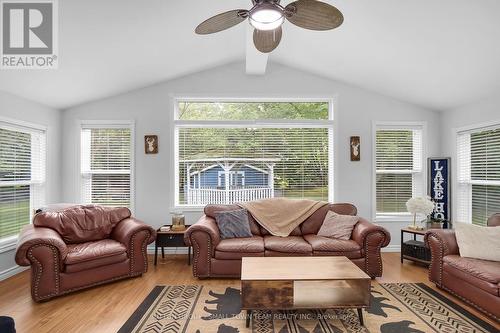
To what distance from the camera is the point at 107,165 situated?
4898 millimetres

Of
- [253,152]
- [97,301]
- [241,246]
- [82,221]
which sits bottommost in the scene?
[97,301]

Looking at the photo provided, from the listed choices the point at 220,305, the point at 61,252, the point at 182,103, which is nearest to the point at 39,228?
the point at 61,252

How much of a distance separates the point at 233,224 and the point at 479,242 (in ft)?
9.23

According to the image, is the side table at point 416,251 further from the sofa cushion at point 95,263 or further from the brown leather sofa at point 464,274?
the sofa cushion at point 95,263

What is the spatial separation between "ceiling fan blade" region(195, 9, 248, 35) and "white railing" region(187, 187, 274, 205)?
3065 millimetres

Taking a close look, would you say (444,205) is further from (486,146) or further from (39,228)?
(39,228)

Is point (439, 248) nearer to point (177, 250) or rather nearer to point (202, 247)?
point (202, 247)

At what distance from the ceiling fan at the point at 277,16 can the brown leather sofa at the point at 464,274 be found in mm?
2633

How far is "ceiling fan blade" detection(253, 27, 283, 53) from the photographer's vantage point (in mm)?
2369

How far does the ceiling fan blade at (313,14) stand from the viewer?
2.00 meters

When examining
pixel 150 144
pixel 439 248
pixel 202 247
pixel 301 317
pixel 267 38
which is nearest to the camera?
pixel 267 38

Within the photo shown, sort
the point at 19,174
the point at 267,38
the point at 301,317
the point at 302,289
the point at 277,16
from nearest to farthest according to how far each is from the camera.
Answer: the point at 277,16 < the point at 267,38 < the point at 301,317 < the point at 302,289 < the point at 19,174

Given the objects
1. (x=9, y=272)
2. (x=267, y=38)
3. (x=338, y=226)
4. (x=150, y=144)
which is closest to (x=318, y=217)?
(x=338, y=226)

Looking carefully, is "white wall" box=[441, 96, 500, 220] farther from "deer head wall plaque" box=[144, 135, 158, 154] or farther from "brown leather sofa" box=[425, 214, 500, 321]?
"deer head wall plaque" box=[144, 135, 158, 154]
